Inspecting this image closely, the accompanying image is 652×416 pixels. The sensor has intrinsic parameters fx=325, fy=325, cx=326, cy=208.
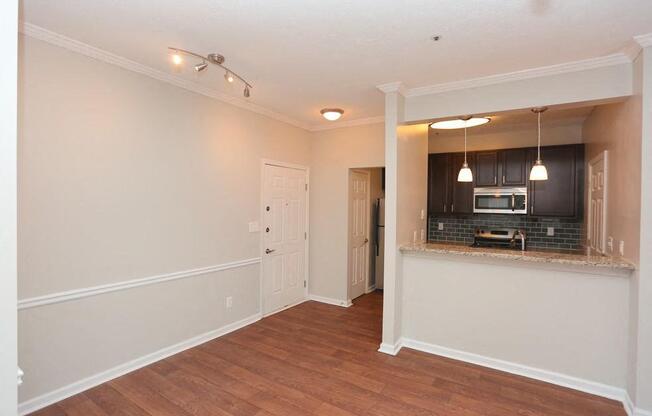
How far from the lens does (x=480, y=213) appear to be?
512 centimetres

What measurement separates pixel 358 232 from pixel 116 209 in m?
3.46

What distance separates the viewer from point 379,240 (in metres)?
5.93

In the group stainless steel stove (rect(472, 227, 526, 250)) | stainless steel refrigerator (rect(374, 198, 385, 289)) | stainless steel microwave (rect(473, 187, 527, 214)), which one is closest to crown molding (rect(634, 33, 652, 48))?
stainless steel microwave (rect(473, 187, 527, 214))

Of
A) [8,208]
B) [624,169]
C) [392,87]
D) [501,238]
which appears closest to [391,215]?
[392,87]

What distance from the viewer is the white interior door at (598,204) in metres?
3.27

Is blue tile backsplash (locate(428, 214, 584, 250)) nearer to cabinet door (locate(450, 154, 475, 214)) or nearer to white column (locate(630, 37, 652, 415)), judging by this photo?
cabinet door (locate(450, 154, 475, 214))

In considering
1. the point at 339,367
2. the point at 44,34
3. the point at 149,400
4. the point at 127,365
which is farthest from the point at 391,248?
the point at 44,34

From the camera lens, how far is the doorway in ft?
16.8

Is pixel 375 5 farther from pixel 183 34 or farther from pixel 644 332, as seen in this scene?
pixel 644 332

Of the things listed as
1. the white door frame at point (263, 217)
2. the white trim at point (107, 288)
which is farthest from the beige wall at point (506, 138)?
the white trim at point (107, 288)

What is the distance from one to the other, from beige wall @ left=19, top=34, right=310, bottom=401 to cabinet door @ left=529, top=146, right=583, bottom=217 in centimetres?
414

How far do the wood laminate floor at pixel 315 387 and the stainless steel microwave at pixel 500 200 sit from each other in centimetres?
261

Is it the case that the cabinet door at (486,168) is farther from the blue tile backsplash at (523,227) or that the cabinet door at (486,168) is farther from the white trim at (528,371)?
the white trim at (528,371)

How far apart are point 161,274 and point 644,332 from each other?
4.06m
